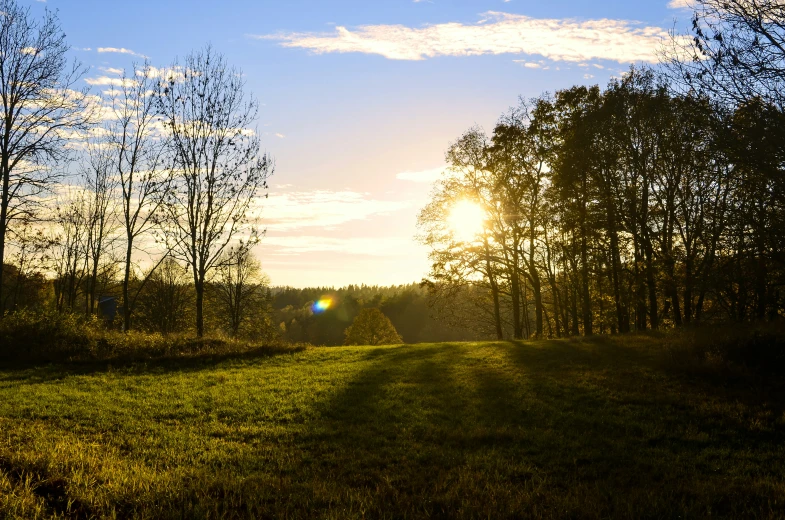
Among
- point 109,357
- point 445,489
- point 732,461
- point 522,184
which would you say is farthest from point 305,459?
point 522,184

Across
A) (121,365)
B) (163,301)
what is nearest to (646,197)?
(121,365)

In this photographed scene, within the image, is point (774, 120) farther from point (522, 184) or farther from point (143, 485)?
point (522, 184)

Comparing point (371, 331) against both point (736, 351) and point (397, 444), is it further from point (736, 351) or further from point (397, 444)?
point (397, 444)

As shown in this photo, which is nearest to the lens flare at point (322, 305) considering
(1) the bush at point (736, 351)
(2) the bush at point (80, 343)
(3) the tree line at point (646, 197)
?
(3) the tree line at point (646, 197)

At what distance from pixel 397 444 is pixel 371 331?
59.8 m

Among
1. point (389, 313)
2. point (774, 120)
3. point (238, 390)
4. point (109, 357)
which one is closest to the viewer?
point (774, 120)

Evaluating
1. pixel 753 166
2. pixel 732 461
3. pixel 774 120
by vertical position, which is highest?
pixel 774 120

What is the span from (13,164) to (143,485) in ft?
72.9

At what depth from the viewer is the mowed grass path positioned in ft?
19.2

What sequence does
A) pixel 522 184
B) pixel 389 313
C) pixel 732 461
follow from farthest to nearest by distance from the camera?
pixel 389 313, pixel 522 184, pixel 732 461

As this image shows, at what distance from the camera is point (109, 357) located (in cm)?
1992

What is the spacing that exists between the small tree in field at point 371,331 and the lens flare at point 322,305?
65423mm

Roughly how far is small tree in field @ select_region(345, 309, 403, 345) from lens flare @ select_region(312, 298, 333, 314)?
6542 centimetres

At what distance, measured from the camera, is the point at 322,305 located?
152 m
